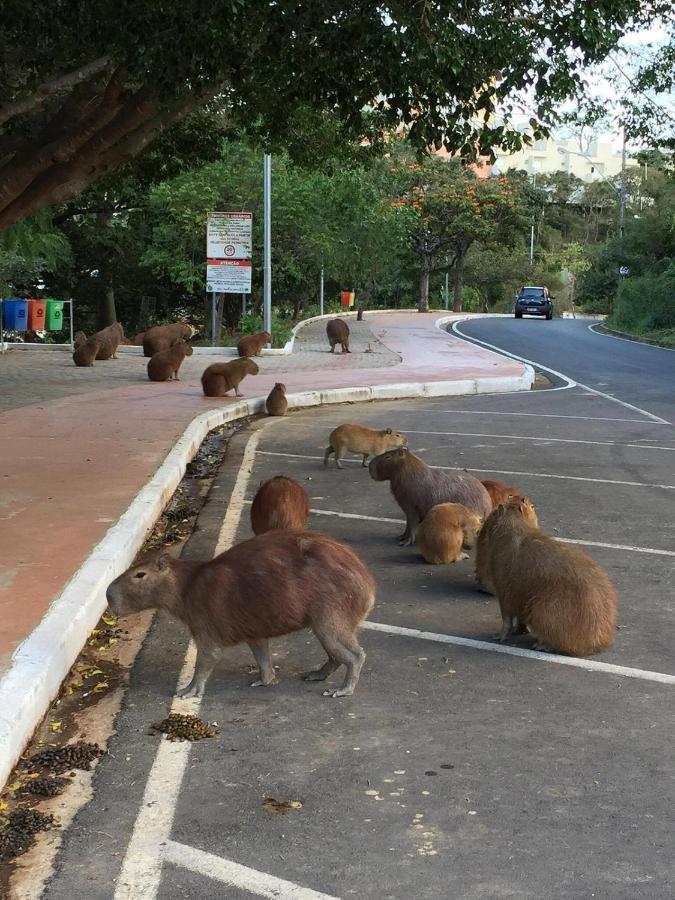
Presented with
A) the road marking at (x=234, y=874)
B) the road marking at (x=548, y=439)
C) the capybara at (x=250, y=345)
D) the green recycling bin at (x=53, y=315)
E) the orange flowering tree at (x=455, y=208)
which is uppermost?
the orange flowering tree at (x=455, y=208)

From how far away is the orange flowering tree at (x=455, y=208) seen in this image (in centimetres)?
5881

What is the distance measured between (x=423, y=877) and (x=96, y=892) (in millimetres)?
1022

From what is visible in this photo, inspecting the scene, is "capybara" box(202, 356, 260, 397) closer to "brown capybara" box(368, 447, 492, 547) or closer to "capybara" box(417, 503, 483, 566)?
"brown capybara" box(368, 447, 492, 547)

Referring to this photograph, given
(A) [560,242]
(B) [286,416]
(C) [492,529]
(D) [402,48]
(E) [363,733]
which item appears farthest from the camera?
(A) [560,242]

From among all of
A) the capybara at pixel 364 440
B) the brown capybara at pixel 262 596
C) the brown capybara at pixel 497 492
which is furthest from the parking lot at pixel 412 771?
the capybara at pixel 364 440

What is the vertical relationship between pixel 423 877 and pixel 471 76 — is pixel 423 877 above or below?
below

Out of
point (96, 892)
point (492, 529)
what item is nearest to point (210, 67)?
point (492, 529)

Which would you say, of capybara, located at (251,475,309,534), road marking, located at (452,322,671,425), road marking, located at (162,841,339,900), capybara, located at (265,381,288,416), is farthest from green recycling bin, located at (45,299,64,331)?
road marking, located at (162,841,339,900)

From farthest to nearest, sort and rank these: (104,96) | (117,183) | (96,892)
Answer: (117,183), (104,96), (96,892)

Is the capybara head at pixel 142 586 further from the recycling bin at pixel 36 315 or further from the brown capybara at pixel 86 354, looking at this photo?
the recycling bin at pixel 36 315

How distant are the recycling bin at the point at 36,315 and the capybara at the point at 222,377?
37.8 ft

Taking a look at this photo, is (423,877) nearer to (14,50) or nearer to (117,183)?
(14,50)

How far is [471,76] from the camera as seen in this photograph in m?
10.1

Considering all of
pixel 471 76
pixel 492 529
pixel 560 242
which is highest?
pixel 560 242
